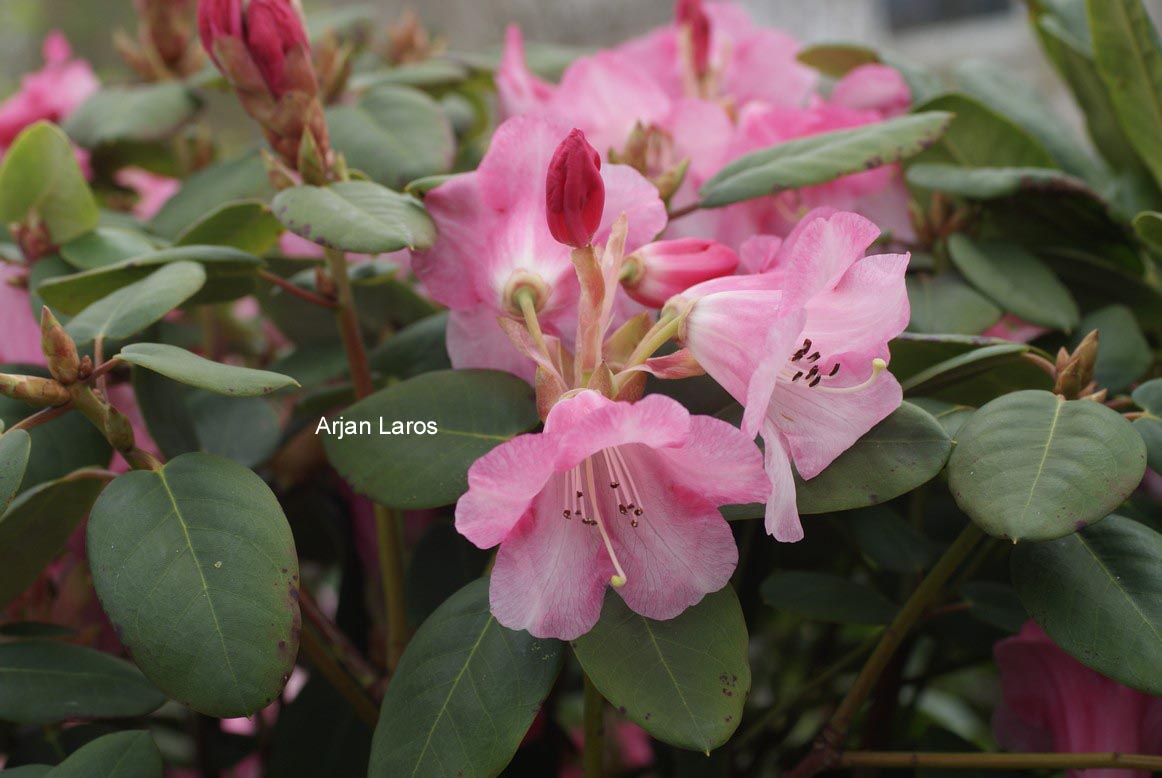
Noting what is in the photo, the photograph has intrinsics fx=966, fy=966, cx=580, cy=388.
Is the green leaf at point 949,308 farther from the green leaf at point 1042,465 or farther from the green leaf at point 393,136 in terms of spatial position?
the green leaf at point 393,136

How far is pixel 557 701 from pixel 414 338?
31 centimetres

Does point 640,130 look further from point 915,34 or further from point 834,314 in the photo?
point 915,34

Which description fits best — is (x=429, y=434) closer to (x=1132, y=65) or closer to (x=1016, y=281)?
(x=1016, y=281)

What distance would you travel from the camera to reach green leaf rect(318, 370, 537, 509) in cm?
48

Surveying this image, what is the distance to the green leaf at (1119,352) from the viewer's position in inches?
23.3

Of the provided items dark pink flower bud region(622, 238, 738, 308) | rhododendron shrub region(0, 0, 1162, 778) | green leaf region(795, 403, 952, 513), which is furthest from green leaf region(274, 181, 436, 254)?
green leaf region(795, 403, 952, 513)

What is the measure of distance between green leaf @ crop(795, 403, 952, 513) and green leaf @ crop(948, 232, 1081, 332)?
8.4 inches

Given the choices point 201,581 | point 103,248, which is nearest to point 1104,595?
point 201,581

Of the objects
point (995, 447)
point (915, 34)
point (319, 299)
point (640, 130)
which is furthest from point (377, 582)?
point (915, 34)

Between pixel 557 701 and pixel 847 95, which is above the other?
pixel 847 95

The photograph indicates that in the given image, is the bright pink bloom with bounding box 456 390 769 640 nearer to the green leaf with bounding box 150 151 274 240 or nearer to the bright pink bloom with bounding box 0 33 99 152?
the green leaf with bounding box 150 151 274 240

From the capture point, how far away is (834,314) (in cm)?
48

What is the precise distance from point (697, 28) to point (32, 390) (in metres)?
0.60

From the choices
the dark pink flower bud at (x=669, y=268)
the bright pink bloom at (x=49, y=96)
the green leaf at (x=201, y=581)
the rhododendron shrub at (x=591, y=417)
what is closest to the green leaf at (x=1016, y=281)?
the rhododendron shrub at (x=591, y=417)
